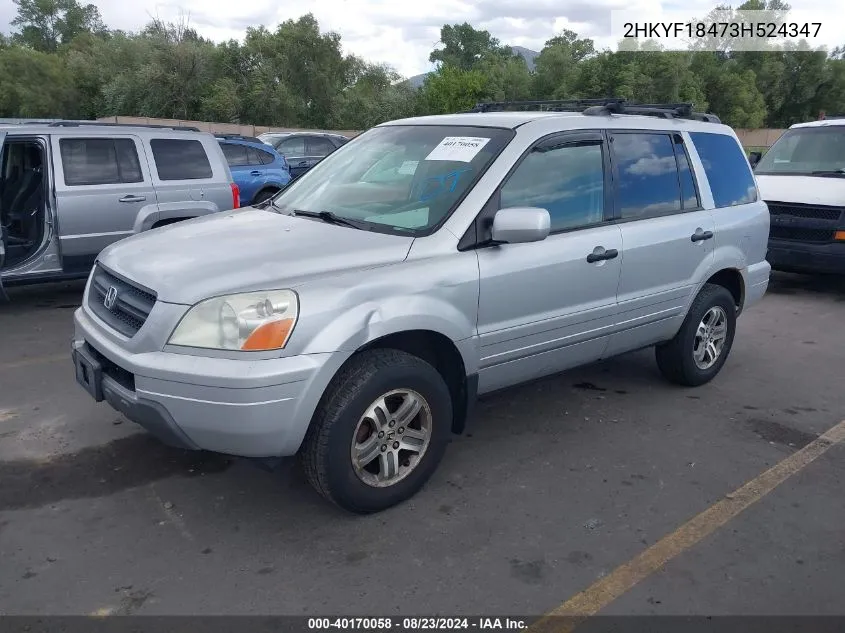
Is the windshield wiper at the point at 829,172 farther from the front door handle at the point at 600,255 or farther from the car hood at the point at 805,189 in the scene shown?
the front door handle at the point at 600,255

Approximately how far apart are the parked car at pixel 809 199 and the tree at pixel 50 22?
8215cm

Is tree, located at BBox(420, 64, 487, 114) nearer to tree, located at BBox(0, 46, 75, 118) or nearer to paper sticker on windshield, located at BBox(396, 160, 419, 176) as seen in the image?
tree, located at BBox(0, 46, 75, 118)

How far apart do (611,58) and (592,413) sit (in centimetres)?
4443

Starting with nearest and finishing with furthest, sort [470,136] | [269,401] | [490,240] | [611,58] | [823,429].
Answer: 1. [269,401]
2. [490,240]
3. [470,136]
4. [823,429]
5. [611,58]

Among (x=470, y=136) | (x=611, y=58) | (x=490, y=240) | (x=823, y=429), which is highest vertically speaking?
(x=611, y=58)

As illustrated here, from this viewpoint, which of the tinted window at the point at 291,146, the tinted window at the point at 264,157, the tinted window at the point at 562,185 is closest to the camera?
the tinted window at the point at 562,185

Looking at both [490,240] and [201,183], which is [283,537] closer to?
[490,240]

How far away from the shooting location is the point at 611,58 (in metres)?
44.5

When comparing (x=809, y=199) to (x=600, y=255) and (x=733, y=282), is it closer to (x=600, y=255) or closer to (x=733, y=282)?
(x=733, y=282)

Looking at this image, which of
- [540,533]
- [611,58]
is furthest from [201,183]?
[611,58]

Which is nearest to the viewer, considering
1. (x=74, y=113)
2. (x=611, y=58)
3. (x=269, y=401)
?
(x=269, y=401)

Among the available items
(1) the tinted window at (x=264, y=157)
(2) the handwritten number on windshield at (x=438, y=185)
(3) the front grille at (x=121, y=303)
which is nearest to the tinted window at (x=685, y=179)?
(2) the handwritten number on windshield at (x=438, y=185)

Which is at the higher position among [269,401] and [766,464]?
[269,401]

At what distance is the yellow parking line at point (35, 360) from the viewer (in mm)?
5371
